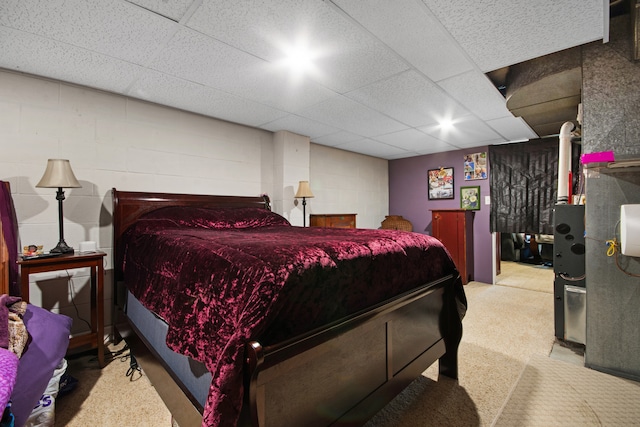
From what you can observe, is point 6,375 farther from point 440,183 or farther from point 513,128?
point 440,183

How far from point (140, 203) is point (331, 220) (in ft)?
8.17

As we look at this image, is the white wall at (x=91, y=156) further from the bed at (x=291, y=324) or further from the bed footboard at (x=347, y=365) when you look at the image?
the bed footboard at (x=347, y=365)

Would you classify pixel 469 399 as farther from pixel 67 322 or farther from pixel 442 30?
pixel 67 322

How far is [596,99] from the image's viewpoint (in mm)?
2102

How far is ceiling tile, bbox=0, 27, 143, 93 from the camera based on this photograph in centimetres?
193

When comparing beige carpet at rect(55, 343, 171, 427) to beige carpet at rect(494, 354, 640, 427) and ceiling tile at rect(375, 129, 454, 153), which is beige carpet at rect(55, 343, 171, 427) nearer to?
beige carpet at rect(494, 354, 640, 427)

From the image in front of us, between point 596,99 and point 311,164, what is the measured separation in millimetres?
3395

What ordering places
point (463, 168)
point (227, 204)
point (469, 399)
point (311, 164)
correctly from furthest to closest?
point (463, 168) → point (311, 164) → point (227, 204) → point (469, 399)

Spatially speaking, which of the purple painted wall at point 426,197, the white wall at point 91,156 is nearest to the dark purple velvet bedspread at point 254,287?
the white wall at point 91,156

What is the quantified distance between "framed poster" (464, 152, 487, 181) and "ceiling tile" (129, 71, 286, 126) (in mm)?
3447

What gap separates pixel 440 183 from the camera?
5434 millimetres

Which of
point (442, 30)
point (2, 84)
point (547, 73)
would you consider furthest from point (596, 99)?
point (2, 84)

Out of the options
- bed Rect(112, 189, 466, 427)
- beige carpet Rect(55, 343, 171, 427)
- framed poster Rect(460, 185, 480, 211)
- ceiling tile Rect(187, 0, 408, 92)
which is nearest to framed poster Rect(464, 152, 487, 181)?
framed poster Rect(460, 185, 480, 211)

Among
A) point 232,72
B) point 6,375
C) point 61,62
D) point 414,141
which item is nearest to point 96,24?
point 61,62
